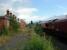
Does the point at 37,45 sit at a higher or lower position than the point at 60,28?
lower

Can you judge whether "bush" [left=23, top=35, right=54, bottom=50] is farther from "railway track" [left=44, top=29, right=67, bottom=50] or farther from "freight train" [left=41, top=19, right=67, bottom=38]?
"freight train" [left=41, top=19, right=67, bottom=38]

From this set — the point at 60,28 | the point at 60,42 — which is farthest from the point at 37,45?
the point at 60,28

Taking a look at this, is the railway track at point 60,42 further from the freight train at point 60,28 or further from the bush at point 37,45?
the bush at point 37,45

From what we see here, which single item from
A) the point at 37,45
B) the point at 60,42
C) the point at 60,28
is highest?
the point at 60,28

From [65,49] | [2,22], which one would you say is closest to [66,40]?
[65,49]

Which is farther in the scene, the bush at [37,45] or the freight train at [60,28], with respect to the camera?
the freight train at [60,28]

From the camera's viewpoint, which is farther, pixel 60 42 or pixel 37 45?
pixel 60 42

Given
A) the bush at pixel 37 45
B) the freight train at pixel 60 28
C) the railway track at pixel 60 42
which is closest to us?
the bush at pixel 37 45

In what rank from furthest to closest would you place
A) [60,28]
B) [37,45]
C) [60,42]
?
[60,28] → [60,42] → [37,45]

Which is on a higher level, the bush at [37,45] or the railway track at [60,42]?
the bush at [37,45]

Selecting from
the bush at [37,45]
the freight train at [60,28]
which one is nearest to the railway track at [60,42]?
the freight train at [60,28]

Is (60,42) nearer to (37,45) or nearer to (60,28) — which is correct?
(60,28)

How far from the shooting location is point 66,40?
17.8 m

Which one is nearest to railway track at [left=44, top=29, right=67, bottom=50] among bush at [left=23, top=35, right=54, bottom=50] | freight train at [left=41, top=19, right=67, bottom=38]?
freight train at [left=41, top=19, right=67, bottom=38]
